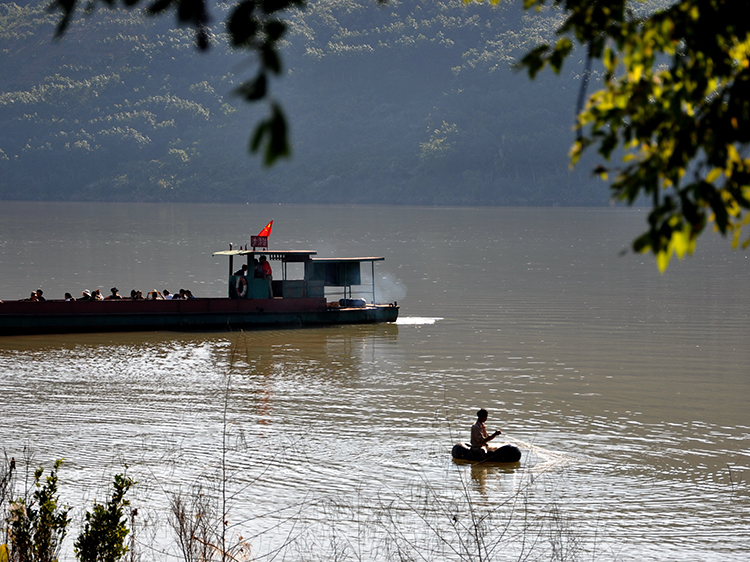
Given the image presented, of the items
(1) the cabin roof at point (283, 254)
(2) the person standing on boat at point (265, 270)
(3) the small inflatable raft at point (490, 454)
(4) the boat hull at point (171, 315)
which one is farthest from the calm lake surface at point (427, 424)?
(1) the cabin roof at point (283, 254)

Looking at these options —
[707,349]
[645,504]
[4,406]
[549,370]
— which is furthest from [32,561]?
[707,349]

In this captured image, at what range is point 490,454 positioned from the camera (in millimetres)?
19016

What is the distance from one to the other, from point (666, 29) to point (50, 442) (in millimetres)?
17364

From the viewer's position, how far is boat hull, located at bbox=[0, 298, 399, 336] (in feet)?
119

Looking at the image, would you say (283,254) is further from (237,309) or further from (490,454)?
(490,454)

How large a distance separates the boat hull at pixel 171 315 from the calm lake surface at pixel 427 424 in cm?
77

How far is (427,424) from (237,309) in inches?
675

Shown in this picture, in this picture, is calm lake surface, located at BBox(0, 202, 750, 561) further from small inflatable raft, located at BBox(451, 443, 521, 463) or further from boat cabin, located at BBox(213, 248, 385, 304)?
boat cabin, located at BBox(213, 248, 385, 304)

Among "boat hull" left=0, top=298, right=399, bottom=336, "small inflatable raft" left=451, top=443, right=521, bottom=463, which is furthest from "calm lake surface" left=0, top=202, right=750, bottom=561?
"boat hull" left=0, top=298, right=399, bottom=336

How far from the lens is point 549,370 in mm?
30391

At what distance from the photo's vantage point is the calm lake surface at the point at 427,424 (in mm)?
15398

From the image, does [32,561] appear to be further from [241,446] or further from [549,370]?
[549,370]

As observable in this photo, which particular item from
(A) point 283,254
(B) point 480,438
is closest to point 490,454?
(B) point 480,438

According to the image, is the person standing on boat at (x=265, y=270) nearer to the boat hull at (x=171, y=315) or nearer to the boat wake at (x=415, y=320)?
the boat hull at (x=171, y=315)
